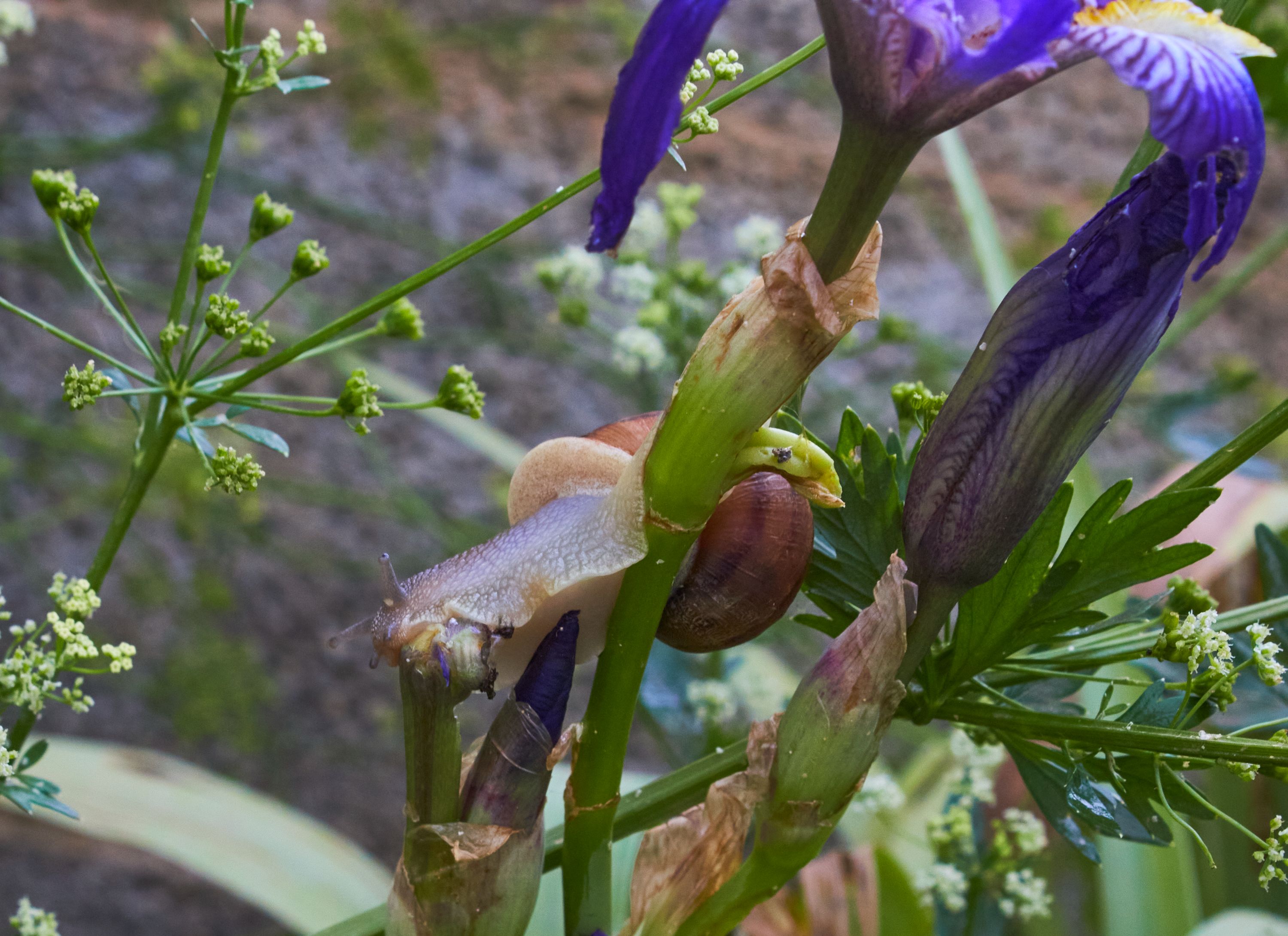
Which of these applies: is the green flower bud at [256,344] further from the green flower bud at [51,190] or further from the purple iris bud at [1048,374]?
the purple iris bud at [1048,374]

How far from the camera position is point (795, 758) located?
0.21 meters

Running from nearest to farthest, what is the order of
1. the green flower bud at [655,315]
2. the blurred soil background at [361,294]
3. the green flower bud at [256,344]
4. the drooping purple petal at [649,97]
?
1. the drooping purple petal at [649,97]
2. the green flower bud at [256,344]
3. the green flower bud at [655,315]
4. the blurred soil background at [361,294]

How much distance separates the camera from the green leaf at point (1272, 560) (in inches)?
11.9

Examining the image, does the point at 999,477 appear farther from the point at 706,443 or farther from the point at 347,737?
the point at 347,737

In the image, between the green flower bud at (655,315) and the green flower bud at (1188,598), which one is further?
the green flower bud at (655,315)

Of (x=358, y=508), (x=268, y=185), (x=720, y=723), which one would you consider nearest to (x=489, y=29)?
(x=268, y=185)

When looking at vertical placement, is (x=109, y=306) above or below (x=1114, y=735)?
above

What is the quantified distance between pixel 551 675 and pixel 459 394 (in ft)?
0.33

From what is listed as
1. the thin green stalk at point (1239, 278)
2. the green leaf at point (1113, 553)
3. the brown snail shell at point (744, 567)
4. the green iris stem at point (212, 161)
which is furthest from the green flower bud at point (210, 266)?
the thin green stalk at point (1239, 278)

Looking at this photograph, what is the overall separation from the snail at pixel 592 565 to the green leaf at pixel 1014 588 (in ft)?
0.14

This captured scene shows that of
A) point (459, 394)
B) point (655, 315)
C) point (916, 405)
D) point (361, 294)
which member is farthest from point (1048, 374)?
point (361, 294)

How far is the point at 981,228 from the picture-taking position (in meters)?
0.54

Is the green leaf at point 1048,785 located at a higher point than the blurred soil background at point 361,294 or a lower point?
lower

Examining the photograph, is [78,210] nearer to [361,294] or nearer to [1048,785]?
[1048,785]
